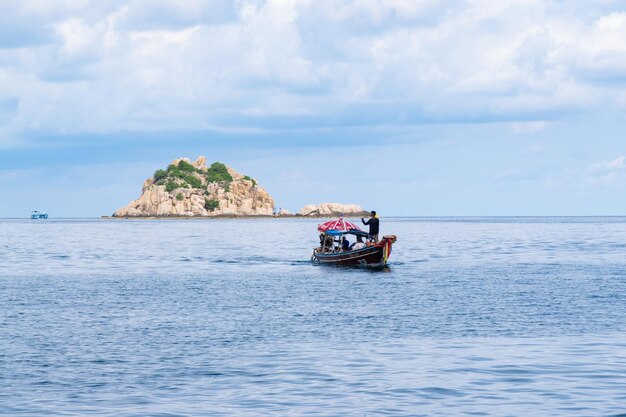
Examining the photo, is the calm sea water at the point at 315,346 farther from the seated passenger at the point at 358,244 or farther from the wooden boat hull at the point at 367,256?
the seated passenger at the point at 358,244

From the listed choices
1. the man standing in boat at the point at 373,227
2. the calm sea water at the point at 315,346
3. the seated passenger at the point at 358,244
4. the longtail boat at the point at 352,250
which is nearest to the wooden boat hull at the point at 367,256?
the longtail boat at the point at 352,250

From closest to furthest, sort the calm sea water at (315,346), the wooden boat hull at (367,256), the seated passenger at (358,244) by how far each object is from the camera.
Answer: the calm sea water at (315,346)
the wooden boat hull at (367,256)
the seated passenger at (358,244)

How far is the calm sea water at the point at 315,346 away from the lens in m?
22.8

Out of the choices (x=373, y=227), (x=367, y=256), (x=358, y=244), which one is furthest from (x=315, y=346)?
(x=358, y=244)

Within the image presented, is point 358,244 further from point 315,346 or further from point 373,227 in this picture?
point 315,346

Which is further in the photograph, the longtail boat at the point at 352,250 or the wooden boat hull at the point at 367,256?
the longtail boat at the point at 352,250

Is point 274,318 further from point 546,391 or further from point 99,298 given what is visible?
point 546,391

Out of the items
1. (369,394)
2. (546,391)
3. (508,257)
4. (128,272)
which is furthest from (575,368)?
(508,257)

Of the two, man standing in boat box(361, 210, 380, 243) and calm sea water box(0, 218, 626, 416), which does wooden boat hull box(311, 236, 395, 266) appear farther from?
calm sea water box(0, 218, 626, 416)

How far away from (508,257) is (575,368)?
62.7m

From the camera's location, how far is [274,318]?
38.9 m

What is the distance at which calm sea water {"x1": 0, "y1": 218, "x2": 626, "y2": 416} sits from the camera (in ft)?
74.9

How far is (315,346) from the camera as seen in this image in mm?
30953

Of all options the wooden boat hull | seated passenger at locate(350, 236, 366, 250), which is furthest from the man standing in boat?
seated passenger at locate(350, 236, 366, 250)
